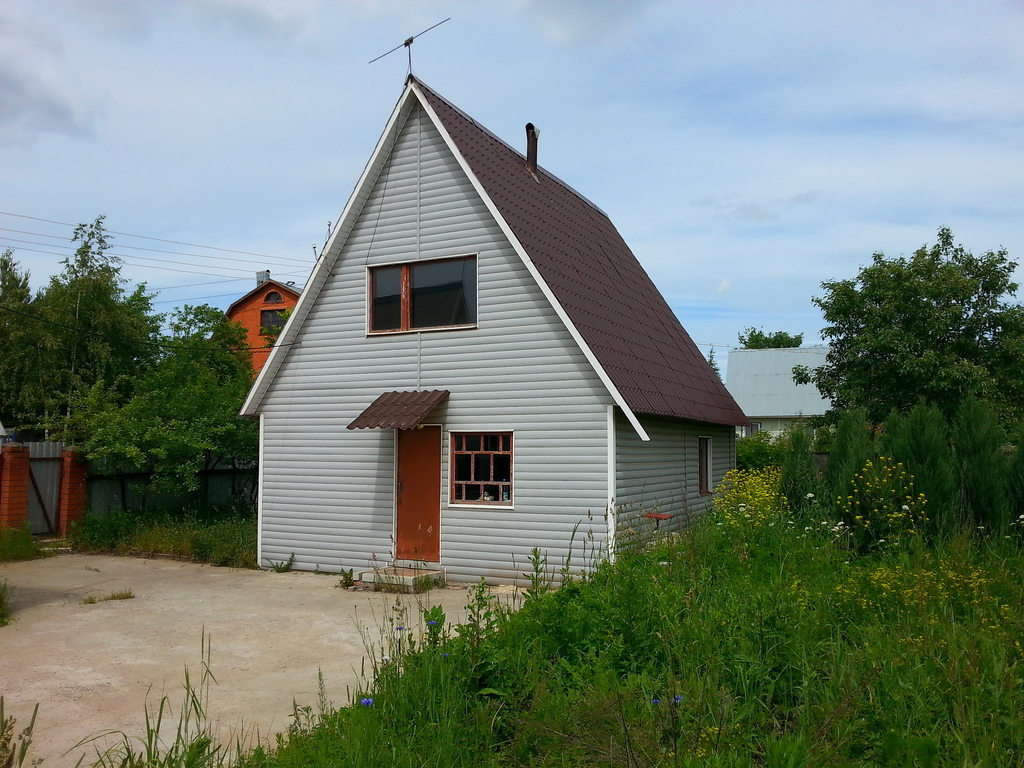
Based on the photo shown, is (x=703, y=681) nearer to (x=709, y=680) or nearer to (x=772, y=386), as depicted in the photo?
(x=709, y=680)

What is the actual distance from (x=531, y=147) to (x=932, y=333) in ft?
33.0

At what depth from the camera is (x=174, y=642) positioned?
8492mm

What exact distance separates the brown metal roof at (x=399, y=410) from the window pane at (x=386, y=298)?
1214mm

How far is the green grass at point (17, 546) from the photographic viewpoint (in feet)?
47.0

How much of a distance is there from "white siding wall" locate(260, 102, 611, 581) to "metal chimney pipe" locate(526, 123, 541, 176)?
3.43 meters

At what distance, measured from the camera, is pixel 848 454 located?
980 cm

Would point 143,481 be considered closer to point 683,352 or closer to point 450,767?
point 683,352

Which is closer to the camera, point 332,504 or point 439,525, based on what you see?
point 439,525

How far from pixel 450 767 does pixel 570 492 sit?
24.2 feet

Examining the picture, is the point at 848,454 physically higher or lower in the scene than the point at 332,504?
higher

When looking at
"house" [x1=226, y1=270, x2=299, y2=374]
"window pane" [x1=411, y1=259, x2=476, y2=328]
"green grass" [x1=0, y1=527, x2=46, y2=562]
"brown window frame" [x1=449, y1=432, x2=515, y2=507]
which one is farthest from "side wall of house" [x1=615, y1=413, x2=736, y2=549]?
"house" [x1=226, y1=270, x2=299, y2=374]

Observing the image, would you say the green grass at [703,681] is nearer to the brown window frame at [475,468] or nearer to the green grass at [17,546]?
the brown window frame at [475,468]

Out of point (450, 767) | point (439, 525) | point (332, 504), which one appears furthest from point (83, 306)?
point (450, 767)

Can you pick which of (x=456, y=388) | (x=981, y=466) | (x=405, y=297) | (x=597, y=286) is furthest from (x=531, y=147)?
(x=981, y=466)
